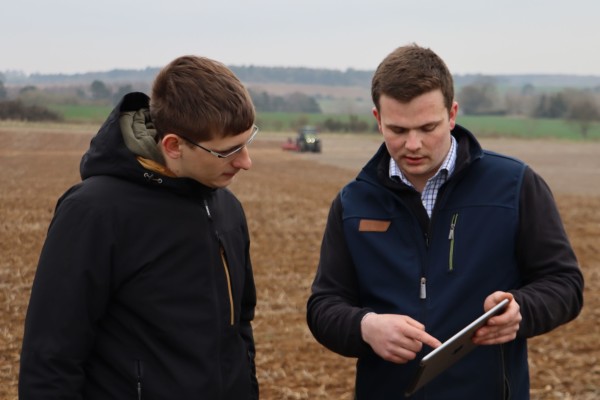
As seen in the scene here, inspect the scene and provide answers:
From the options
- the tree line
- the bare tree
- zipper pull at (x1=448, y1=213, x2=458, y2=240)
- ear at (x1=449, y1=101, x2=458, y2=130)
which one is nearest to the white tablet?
zipper pull at (x1=448, y1=213, x2=458, y2=240)

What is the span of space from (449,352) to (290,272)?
→ 842cm

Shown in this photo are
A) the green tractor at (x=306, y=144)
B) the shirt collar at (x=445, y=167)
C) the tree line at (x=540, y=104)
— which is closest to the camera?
the shirt collar at (x=445, y=167)

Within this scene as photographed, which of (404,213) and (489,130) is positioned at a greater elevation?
(404,213)

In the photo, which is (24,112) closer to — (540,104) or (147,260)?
(540,104)

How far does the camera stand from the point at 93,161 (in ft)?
8.44

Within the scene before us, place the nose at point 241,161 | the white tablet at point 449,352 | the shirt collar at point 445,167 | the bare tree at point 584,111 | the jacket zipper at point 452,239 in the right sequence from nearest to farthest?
the white tablet at point 449,352
the nose at point 241,161
the jacket zipper at point 452,239
the shirt collar at point 445,167
the bare tree at point 584,111

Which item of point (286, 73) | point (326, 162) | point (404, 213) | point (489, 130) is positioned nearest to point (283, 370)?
point (404, 213)

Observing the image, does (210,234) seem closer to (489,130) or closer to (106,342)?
(106,342)

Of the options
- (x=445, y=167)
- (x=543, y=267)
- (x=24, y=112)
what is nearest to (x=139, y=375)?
(x=445, y=167)

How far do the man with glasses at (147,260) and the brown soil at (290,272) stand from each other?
3.69 m

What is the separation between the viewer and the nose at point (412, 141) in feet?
9.06

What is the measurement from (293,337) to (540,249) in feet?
17.1

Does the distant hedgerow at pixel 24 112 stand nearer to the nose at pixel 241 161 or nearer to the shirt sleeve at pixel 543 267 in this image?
the nose at pixel 241 161

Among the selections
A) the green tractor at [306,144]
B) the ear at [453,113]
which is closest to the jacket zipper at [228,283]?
the ear at [453,113]
